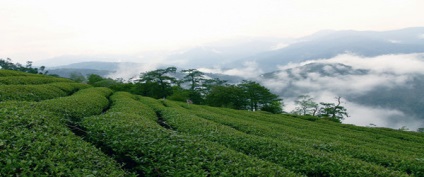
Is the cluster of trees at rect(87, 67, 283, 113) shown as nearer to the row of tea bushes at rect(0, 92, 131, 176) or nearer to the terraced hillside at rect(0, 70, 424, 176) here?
the terraced hillside at rect(0, 70, 424, 176)

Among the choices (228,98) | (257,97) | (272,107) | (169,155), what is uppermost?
(169,155)

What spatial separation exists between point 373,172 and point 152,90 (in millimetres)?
88861

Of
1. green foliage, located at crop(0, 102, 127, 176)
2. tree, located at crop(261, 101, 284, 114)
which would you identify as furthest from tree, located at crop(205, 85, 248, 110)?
green foliage, located at crop(0, 102, 127, 176)

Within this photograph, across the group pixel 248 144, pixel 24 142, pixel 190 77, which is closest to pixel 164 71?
pixel 190 77

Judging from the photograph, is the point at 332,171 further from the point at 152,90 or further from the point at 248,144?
the point at 152,90

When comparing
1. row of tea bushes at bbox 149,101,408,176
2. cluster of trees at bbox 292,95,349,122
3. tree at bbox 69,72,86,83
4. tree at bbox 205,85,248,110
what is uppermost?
tree at bbox 69,72,86,83

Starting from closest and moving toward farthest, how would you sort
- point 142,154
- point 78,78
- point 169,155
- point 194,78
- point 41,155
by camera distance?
point 41,155
point 169,155
point 142,154
point 78,78
point 194,78

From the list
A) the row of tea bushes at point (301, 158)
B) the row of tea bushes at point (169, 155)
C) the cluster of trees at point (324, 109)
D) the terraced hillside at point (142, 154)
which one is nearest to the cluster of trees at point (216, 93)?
the cluster of trees at point (324, 109)

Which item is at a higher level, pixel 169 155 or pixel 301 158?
pixel 169 155

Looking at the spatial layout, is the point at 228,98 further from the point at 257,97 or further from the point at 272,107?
the point at 272,107

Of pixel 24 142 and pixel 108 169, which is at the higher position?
pixel 24 142

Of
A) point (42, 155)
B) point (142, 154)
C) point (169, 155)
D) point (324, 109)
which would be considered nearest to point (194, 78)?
point (324, 109)

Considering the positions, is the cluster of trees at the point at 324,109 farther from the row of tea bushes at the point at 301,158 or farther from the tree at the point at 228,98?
the row of tea bushes at the point at 301,158

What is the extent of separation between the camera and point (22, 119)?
491 inches
